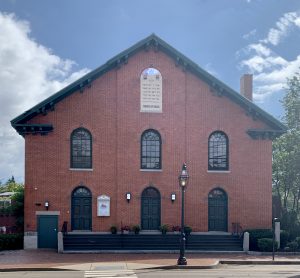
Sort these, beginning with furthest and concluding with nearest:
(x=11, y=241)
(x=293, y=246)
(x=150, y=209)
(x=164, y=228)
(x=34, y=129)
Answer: (x=150, y=209) < (x=34, y=129) < (x=164, y=228) < (x=11, y=241) < (x=293, y=246)

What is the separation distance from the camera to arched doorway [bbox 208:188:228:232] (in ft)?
107

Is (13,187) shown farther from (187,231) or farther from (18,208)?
(187,231)

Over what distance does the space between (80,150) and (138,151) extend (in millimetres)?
3631

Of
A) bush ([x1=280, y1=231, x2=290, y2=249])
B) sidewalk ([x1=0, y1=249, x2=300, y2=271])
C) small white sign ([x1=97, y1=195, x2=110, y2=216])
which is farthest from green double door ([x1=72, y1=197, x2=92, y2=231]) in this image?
bush ([x1=280, y1=231, x2=290, y2=249])

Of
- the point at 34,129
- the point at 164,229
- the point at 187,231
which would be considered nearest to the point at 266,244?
the point at 187,231

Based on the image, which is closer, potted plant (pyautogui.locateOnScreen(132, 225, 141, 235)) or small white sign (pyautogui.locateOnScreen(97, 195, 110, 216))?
potted plant (pyautogui.locateOnScreen(132, 225, 141, 235))

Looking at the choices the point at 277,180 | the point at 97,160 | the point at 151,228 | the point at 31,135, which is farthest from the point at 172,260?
the point at 277,180

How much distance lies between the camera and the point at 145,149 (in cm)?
3275

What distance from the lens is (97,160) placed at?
32062 mm

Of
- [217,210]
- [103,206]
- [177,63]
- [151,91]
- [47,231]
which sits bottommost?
[47,231]

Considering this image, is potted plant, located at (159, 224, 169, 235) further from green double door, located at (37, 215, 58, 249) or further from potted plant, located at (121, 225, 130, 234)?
green double door, located at (37, 215, 58, 249)

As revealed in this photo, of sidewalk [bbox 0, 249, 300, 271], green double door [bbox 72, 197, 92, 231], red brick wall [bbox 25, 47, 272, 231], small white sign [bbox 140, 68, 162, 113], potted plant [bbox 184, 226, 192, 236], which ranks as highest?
small white sign [bbox 140, 68, 162, 113]

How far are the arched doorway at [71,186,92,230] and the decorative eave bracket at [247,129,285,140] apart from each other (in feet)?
36.2

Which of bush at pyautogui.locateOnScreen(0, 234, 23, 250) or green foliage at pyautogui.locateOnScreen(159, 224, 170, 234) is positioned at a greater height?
green foliage at pyautogui.locateOnScreen(159, 224, 170, 234)
